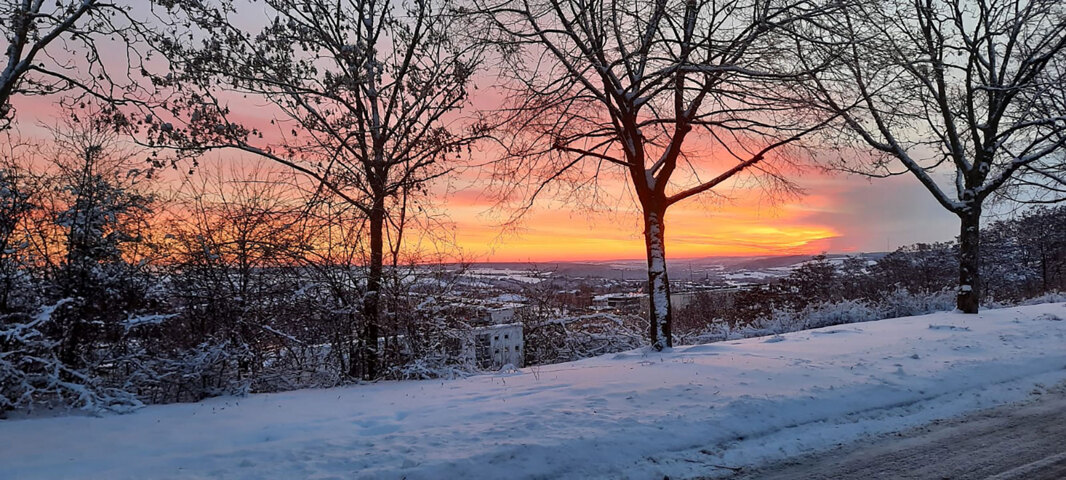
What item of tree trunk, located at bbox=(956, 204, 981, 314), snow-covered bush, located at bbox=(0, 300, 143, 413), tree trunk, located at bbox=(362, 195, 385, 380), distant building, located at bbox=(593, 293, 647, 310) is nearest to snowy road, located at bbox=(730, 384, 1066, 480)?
tree trunk, located at bbox=(362, 195, 385, 380)

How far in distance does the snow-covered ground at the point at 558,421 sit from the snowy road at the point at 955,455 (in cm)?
33

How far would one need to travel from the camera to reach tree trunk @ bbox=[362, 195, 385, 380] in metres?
10.2

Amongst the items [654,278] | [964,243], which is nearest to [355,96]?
[654,278]

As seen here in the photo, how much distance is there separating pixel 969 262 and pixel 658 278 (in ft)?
35.5

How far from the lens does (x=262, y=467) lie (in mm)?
5125

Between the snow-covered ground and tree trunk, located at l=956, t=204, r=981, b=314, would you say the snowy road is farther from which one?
tree trunk, located at l=956, t=204, r=981, b=314

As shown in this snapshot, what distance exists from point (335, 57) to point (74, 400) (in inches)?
262

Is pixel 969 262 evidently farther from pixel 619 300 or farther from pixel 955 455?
pixel 955 455

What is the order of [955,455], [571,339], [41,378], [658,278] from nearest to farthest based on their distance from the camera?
[955,455]
[41,378]
[658,278]
[571,339]

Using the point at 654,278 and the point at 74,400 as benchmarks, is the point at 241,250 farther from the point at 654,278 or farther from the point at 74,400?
the point at 654,278

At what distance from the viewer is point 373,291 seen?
10.2m

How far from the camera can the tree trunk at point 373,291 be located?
10.2 metres

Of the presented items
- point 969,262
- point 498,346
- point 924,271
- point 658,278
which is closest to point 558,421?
point 658,278

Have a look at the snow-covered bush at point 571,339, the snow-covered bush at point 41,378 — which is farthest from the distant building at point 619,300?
the snow-covered bush at point 41,378
